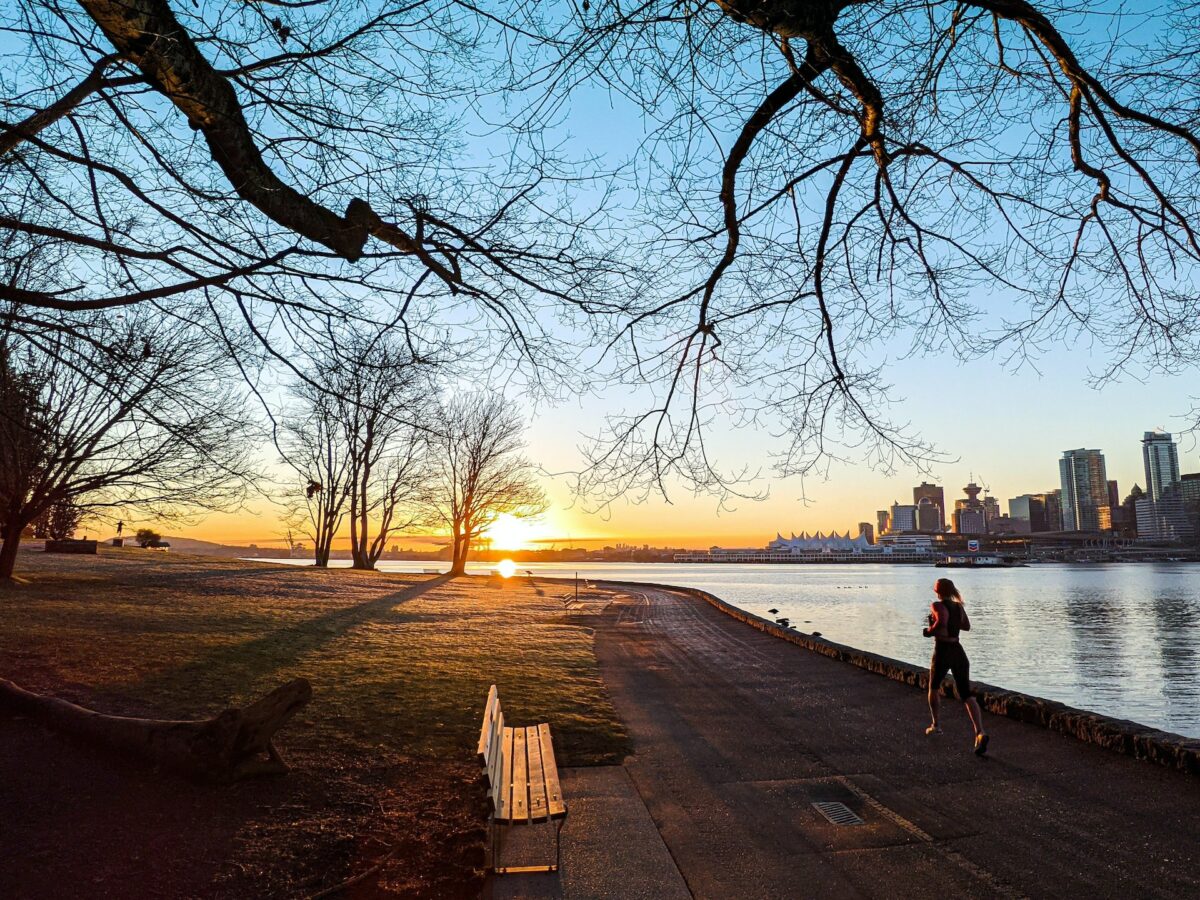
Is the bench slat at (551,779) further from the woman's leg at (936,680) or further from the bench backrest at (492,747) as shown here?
the woman's leg at (936,680)

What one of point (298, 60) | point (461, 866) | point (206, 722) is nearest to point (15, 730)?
point (206, 722)

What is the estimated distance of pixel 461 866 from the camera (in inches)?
179

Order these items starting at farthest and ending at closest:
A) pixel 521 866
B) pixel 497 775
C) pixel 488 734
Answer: pixel 488 734 < pixel 497 775 < pixel 521 866

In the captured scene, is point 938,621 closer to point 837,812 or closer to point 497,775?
point 837,812

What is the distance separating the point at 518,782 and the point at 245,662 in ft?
21.3

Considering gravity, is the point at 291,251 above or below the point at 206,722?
above

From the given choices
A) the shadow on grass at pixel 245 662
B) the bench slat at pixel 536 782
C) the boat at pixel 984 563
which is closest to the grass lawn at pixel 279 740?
the shadow on grass at pixel 245 662

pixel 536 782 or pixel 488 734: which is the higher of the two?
pixel 488 734

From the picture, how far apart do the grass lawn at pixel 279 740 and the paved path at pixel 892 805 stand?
1.13m

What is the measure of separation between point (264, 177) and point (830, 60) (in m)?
3.11

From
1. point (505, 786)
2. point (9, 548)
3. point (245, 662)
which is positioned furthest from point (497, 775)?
point (9, 548)

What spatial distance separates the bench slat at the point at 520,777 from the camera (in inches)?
184

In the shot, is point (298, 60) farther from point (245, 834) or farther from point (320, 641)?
point (320, 641)

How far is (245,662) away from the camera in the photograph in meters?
10.1
